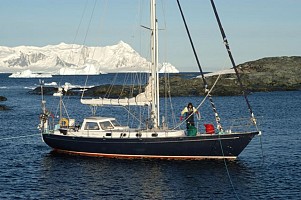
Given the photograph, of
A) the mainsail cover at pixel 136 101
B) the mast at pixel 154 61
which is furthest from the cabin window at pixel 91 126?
the mast at pixel 154 61

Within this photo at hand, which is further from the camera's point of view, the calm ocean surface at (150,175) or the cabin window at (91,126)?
the cabin window at (91,126)

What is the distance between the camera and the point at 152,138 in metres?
35.7

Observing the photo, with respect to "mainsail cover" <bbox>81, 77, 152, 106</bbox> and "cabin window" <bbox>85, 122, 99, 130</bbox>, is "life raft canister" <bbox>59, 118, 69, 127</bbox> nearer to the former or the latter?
"mainsail cover" <bbox>81, 77, 152, 106</bbox>

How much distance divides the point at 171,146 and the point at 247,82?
8420 centimetres

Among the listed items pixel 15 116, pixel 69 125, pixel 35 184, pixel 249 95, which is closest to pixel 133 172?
pixel 35 184

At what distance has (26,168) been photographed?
35.8 m

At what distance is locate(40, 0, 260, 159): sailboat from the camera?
35.1m

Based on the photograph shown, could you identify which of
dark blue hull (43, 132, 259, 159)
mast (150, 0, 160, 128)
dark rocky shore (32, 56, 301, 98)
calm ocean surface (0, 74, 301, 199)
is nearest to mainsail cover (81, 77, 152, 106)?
mast (150, 0, 160, 128)

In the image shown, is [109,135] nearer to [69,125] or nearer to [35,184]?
[69,125]

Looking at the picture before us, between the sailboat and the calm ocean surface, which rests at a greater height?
the sailboat

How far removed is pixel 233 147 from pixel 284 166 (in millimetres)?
3634

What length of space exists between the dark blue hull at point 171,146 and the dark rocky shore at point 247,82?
6373 cm

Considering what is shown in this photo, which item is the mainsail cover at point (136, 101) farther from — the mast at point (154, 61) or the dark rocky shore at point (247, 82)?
the dark rocky shore at point (247, 82)

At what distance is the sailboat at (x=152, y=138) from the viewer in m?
35.1
